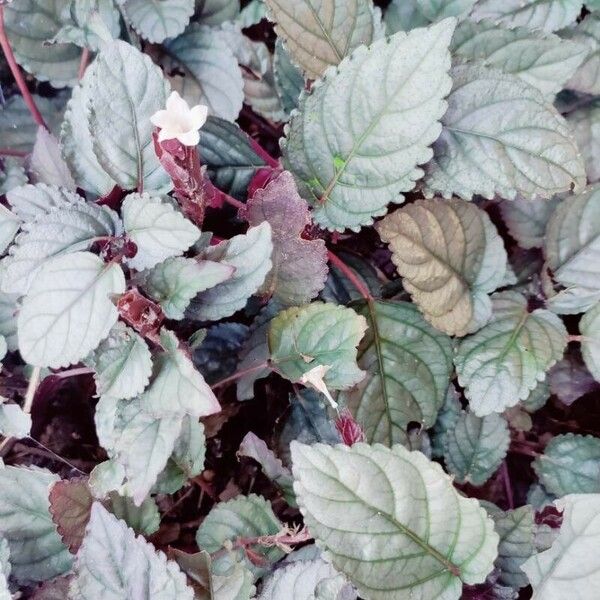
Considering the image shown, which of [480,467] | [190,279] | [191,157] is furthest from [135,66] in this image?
[480,467]

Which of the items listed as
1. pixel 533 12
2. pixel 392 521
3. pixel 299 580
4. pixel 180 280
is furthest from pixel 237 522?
A: pixel 533 12

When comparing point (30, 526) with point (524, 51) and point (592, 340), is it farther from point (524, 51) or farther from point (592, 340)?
point (524, 51)

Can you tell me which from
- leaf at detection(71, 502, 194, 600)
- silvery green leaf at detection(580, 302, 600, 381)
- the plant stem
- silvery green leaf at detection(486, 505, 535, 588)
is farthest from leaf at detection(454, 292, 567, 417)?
the plant stem

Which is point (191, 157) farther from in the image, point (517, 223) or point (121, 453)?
point (517, 223)

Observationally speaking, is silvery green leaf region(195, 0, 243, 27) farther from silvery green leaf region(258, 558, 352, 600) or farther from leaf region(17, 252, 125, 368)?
silvery green leaf region(258, 558, 352, 600)

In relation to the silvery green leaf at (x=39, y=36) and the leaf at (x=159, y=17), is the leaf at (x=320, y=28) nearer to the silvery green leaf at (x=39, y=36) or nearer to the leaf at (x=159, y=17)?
the leaf at (x=159, y=17)

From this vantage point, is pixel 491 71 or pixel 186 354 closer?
pixel 186 354
